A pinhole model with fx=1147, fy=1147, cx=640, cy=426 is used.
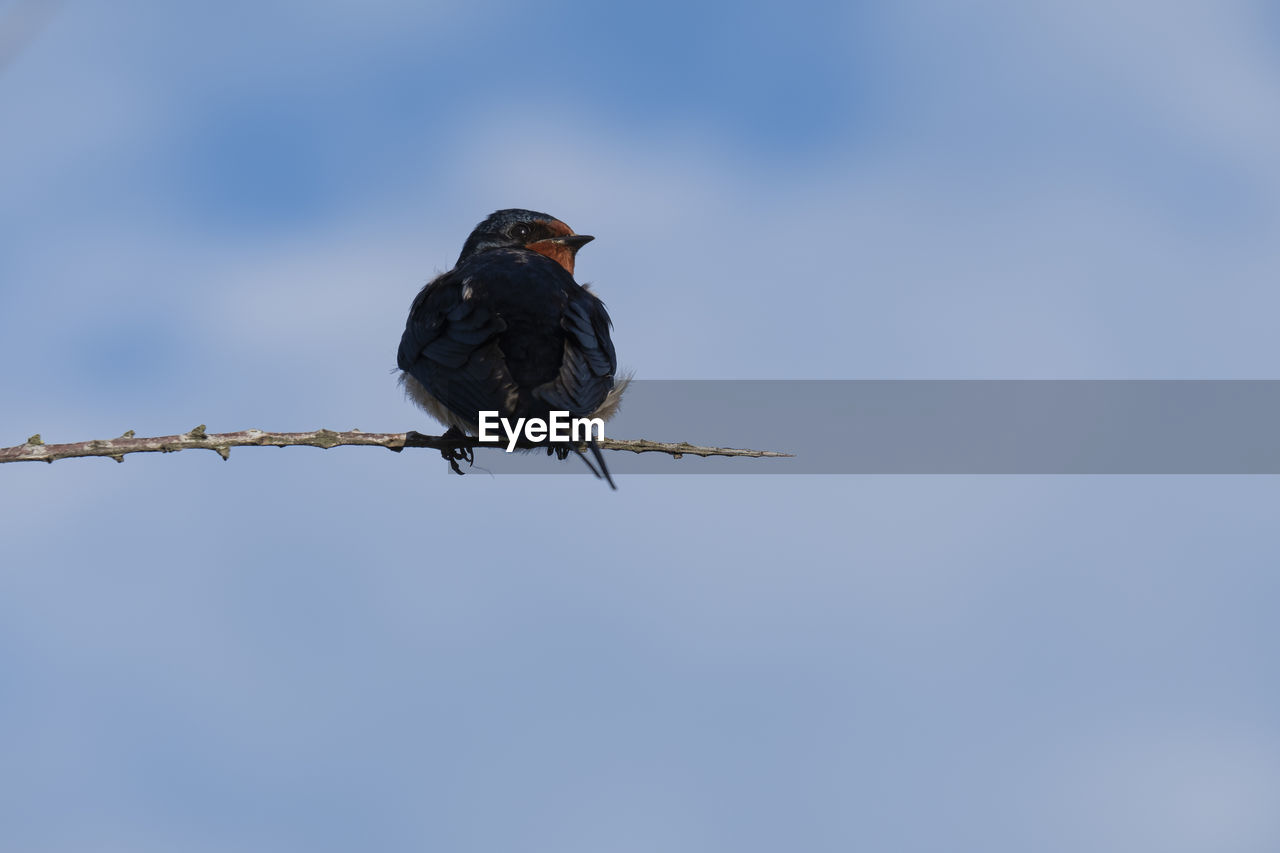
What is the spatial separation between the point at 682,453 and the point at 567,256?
4686 mm

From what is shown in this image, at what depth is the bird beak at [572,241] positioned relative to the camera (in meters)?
8.73

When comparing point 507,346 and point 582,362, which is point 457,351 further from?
point 582,362

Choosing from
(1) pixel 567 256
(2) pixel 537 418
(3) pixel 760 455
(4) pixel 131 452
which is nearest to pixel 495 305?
(2) pixel 537 418

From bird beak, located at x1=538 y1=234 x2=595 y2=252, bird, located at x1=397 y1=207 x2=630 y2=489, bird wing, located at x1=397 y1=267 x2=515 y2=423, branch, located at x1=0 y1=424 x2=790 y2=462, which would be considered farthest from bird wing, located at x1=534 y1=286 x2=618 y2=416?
branch, located at x1=0 y1=424 x2=790 y2=462

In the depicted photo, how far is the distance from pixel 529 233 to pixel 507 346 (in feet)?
8.18

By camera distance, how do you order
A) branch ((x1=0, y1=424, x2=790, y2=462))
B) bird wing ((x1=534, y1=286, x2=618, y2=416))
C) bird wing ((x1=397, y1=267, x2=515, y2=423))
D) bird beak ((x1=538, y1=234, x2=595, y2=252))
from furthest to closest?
bird beak ((x1=538, y1=234, x2=595, y2=252)) < bird wing ((x1=397, y1=267, x2=515, y2=423)) < bird wing ((x1=534, y1=286, x2=618, y2=416)) < branch ((x1=0, y1=424, x2=790, y2=462))

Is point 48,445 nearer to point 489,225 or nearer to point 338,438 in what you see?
point 338,438

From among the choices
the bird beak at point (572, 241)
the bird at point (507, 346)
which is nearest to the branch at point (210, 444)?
the bird at point (507, 346)

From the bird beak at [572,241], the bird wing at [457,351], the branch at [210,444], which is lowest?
the branch at [210,444]

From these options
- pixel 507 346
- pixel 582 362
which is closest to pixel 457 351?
pixel 507 346

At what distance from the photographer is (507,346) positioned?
6582 millimetres

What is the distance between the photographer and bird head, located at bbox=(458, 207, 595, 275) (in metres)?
8.78

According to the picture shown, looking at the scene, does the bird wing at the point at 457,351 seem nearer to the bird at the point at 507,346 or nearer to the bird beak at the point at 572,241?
the bird at the point at 507,346

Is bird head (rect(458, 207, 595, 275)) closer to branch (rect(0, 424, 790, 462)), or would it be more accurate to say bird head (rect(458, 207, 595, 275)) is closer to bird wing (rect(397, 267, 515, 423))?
bird wing (rect(397, 267, 515, 423))
